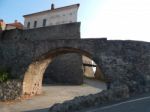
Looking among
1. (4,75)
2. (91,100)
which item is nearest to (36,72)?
(4,75)

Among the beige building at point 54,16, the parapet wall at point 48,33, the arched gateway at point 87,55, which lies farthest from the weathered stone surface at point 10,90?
the beige building at point 54,16

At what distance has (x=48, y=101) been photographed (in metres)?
14.5

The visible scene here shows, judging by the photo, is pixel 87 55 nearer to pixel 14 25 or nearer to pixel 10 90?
pixel 10 90

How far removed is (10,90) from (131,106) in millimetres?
8269

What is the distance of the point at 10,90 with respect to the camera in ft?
48.1

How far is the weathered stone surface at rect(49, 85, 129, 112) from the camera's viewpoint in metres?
9.62

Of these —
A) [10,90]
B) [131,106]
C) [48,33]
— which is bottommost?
[10,90]

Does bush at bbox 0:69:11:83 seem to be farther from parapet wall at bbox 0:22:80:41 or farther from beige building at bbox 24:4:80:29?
beige building at bbox 24:4:80:29

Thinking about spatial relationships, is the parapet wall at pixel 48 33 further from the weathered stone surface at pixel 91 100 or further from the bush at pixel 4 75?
the weathered stone surface at pixel 91 100

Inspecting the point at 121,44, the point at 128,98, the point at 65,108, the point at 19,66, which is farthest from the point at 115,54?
the point at 19,66

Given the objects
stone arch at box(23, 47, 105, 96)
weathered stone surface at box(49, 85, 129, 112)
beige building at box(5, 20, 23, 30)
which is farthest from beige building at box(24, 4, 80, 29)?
weathered stone surface at box(49, 85, 129, 112)

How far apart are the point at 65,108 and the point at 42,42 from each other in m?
6.39

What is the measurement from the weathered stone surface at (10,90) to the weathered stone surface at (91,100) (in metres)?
5.52

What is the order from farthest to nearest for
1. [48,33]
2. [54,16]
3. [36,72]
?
[54,16] < [48,33] < [36,72]
